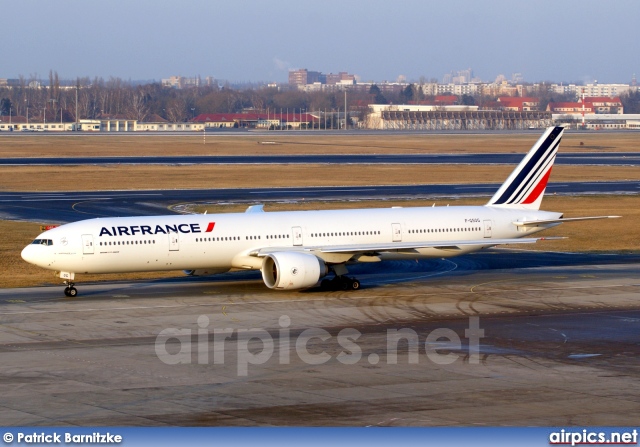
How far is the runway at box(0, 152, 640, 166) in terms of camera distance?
12300 cm

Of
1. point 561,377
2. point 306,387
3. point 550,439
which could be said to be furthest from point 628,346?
point 550,439

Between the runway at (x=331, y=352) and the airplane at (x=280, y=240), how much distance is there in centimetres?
143

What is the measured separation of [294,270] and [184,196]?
45194 millimetres

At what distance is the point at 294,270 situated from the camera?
139ft

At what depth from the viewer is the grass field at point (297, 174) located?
61.7 meters

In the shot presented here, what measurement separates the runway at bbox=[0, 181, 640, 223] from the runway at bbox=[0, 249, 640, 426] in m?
28.1

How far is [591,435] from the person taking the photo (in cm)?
2145

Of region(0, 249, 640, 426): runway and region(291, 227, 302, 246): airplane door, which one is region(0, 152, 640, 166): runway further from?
region(291, 227, 302, 246): airplane door

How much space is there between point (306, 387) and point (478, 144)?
142882mm

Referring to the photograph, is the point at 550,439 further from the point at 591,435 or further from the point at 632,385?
the point at 632,385

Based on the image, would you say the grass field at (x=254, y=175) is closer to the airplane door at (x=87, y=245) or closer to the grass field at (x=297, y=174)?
the grass field at (x=297, y=174)
